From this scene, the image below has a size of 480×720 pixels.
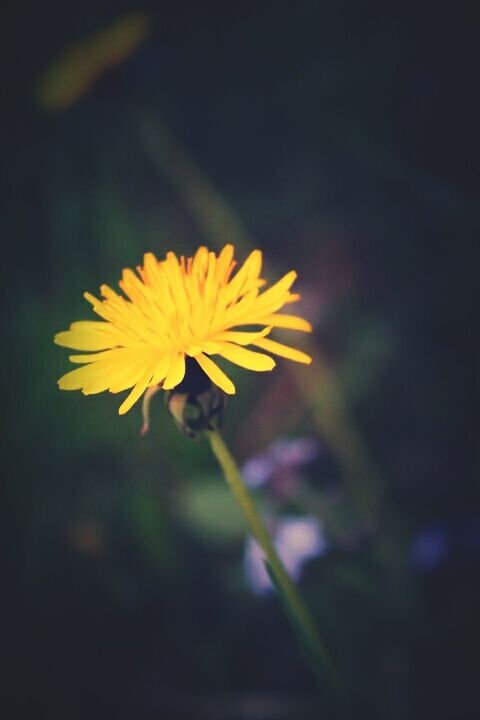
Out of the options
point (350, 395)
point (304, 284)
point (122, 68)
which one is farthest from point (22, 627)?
point (122, 68)


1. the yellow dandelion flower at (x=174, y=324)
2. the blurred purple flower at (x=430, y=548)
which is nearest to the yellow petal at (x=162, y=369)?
the yellow dandelion flower at (x=174, y=324)

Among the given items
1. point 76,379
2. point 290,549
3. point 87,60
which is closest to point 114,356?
point 76,379

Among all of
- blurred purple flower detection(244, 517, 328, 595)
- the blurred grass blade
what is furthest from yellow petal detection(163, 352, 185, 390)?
the blurred grass blade

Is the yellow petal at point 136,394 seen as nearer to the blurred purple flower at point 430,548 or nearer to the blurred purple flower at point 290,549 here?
the blurred purple flower at point 290,549

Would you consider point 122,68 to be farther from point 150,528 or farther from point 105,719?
point 105,719

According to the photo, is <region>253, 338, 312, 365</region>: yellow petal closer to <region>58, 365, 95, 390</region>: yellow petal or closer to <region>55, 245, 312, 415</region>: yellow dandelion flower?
<region>55, 245, 312, 415</region>: yellow dandelion flower

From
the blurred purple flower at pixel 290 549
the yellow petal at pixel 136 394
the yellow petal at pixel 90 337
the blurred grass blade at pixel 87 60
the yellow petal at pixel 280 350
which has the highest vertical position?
the blurred grass blade at pixel 87 60
